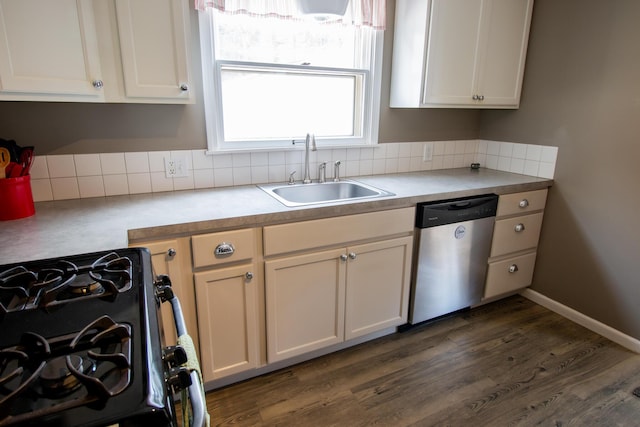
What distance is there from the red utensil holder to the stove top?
2.12ft

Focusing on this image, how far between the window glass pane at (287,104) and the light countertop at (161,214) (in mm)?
395

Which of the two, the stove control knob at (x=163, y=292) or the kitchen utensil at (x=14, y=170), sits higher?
the kitchen utensil at (x=14, y=170)

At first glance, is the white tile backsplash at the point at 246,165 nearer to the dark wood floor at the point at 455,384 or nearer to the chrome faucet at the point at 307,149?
the chrome faucet at the point at 307,149

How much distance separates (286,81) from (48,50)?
122 centimetres

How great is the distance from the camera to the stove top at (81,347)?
0.55m

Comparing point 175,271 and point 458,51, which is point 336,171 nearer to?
point 458,51

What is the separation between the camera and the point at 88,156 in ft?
6.18

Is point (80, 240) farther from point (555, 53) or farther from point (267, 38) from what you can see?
point (555, 53)

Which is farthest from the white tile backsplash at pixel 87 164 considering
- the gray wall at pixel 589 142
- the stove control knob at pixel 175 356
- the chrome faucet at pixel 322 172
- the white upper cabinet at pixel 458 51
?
the gray wall at pixel 589 142

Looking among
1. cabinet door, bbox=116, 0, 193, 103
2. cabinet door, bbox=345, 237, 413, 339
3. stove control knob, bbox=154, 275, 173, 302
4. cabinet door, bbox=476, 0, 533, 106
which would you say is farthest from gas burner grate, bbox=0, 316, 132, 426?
cabinet door, bbox=476, 0, 533, 106

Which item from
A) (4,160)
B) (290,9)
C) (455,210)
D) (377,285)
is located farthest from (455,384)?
(4,160)

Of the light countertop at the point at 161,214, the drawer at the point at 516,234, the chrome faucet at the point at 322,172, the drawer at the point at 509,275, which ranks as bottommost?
the drawer at the point at 509,275

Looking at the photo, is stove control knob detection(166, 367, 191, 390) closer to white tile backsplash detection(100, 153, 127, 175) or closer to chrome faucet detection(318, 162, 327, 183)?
white tile backsplash detection(100, 153, 127, 175)

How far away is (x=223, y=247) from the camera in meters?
1.64
